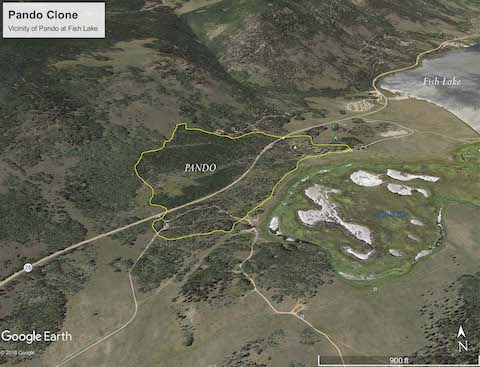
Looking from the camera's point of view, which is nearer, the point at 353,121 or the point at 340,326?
the point at 340,326

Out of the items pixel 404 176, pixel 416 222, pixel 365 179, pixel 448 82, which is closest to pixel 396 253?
pixel 416 222

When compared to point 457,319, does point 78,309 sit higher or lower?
lower

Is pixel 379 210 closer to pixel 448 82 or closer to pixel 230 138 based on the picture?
pixel 230 138

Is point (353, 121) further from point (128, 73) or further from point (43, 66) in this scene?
point (43, 66)

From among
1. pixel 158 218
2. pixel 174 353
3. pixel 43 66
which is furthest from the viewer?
pixel 43 66

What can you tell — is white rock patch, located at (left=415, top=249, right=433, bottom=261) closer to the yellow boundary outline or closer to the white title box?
the yellow boundary outline

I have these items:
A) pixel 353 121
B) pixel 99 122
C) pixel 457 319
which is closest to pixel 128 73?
pixel 99 122

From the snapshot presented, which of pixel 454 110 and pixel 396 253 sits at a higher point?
pixel 454 110

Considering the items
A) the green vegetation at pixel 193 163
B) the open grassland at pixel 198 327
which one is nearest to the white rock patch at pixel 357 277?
the open grassland at pixel 198 327
